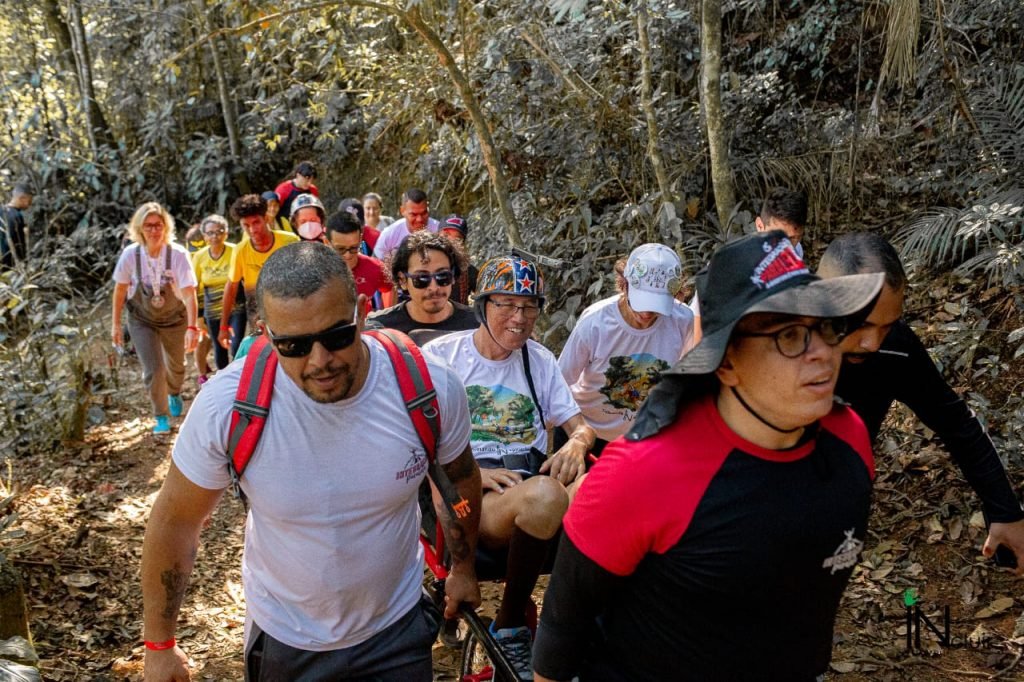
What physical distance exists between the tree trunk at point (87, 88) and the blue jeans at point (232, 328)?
911 cm

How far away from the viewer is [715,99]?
7.16 metres

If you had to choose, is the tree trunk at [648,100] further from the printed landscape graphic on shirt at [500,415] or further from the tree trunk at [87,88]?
the tree trunk at [87,88]

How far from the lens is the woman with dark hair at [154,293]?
8.46 metres

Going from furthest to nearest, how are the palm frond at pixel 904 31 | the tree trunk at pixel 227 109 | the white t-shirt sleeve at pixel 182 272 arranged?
1. the tree trunk at pixel 227 109
2. the white t-shirt sleeve at pixel 182 272
3. the palm frond at pixel 904 31

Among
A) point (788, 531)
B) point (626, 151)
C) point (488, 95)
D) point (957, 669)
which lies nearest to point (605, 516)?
point (788, 531)

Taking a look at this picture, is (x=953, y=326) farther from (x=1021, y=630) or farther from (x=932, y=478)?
(x=1021, y=630)

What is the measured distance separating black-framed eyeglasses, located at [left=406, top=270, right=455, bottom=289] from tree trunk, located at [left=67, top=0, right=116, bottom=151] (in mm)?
13356

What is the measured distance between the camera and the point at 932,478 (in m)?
6.25

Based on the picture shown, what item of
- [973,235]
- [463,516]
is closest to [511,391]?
[463,516]

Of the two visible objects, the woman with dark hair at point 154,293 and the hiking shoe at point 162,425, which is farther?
the hiking shoe at point 162,425

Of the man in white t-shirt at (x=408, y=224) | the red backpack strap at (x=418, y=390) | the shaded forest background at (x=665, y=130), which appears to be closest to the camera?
the red backpack strap at (x=418, y=390)

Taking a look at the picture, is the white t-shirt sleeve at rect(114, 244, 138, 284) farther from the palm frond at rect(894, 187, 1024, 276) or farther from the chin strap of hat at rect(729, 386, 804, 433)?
the chin strap of hat at rect(729, 386, 804, 433)

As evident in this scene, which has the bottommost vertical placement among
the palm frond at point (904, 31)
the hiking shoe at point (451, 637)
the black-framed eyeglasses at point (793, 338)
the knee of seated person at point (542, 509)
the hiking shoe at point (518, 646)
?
the hiking shoe at point (451, 637)

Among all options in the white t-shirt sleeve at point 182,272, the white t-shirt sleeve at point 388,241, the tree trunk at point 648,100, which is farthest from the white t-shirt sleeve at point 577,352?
the white t-shirt sleeve at point 388,241
